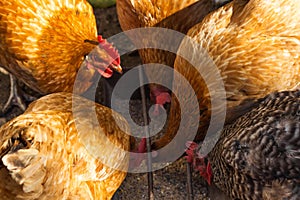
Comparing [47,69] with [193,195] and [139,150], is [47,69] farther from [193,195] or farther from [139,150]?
[193,195]

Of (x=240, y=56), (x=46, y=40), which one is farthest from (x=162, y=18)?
(x=46, y=40)

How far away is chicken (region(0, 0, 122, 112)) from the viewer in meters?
1.85

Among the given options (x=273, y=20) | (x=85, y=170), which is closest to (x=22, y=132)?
(x=85, y=170)

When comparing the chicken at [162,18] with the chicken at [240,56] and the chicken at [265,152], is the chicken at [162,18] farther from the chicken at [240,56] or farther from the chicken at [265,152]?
A: the chicken at [265,152]

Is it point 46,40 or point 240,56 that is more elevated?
point 46,40

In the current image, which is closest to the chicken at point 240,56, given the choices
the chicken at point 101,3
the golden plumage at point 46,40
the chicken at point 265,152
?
the chicken at point 265,152

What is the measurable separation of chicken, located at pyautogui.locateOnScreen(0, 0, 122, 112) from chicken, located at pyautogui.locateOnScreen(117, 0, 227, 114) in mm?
158

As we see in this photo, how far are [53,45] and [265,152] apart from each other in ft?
3.11

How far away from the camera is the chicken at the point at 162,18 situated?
1959 mm

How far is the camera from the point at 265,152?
1.62 meters

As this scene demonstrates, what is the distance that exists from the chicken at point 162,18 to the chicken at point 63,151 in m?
0.31

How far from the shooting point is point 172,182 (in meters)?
2.13

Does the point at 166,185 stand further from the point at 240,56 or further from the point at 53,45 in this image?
the point at 53,45

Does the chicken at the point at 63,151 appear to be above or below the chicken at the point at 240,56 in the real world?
below
